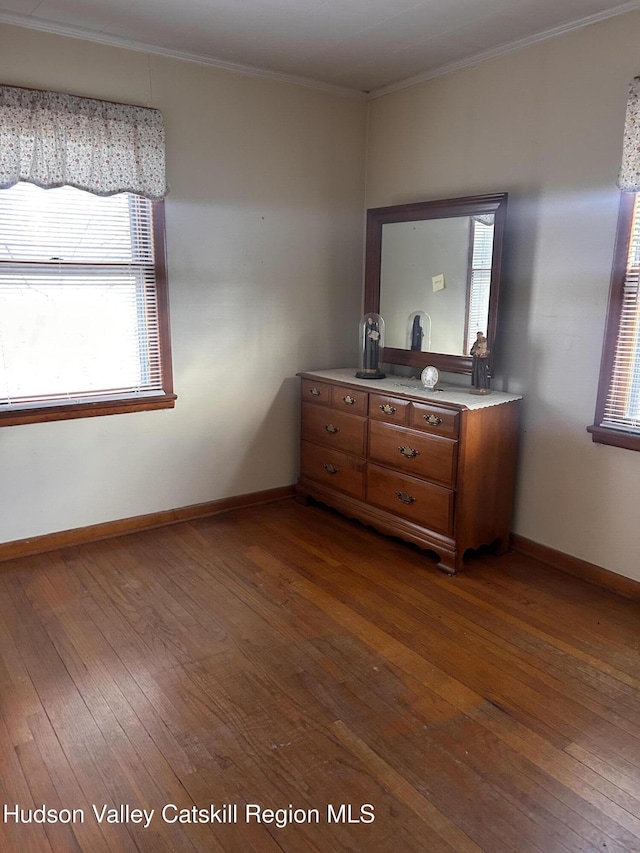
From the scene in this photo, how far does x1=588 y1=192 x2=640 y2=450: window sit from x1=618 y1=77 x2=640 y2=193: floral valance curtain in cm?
8

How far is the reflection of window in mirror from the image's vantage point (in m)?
3.22

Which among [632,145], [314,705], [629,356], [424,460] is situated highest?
[632,145]

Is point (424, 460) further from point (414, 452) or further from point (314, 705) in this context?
point (314, 705)

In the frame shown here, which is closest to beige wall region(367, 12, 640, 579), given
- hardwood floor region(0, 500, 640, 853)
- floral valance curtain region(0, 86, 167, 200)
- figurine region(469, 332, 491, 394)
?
figurine region(469, 332, 491, 394)

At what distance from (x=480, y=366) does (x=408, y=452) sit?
0.56m

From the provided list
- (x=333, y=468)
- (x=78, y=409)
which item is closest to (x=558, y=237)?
(x=333, y=468)

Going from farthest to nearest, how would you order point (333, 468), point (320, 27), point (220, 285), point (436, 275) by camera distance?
point (333, 468), point (220, 285), point (436, 275), point (320, 27)

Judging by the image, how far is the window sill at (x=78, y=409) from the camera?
3.10 metres

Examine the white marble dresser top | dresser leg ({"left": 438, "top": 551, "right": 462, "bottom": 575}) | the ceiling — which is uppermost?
the ceiling

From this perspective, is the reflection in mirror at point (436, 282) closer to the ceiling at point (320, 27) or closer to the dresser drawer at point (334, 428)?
the dresser drawer at point (334, 428)

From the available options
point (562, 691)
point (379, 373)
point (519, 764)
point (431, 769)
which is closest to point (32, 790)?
point (431, 769)

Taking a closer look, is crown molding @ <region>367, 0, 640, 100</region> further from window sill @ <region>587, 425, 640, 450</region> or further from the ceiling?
window sill @ <region>587, 425, 640, 450</region>

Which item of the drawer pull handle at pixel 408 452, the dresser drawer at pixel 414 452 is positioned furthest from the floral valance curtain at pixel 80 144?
the drawer pull handle at pixel 408 452

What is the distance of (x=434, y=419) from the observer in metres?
3.07
